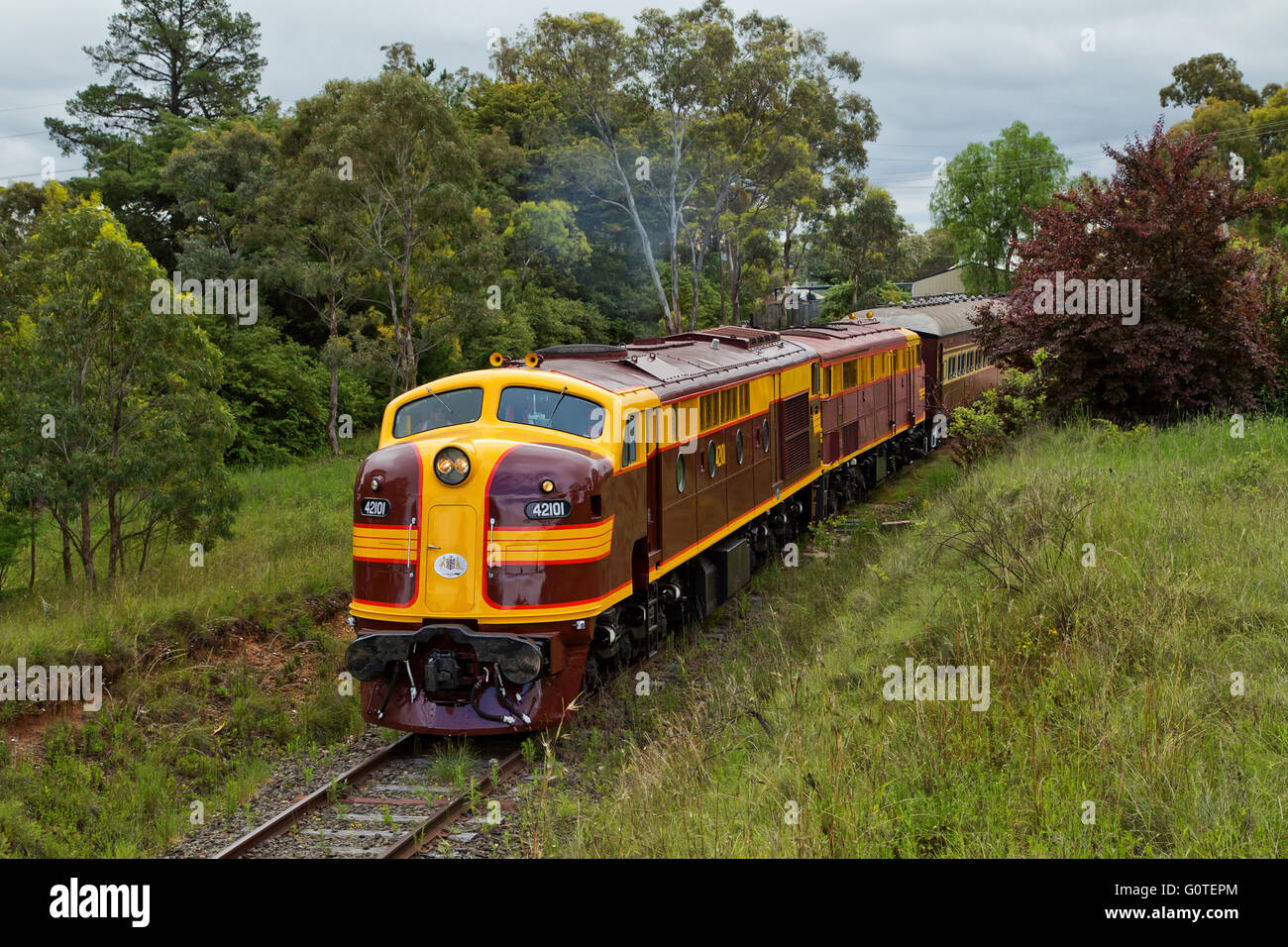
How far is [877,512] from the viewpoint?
23281mm

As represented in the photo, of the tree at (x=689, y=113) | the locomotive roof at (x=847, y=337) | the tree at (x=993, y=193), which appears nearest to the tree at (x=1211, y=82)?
the tree at (x=993, y=193)

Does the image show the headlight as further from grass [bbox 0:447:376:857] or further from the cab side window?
grass [bbox 0:447:376:857]

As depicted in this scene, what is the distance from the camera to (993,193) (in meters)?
74.6

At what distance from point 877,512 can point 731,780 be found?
51.6 feet

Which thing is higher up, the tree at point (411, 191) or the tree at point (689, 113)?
the tree at point (689, 113)

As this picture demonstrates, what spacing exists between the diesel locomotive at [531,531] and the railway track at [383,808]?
0.39 metres

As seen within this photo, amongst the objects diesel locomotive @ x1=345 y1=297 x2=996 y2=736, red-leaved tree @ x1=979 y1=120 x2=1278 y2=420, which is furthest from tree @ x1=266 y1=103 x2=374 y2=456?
red-leaved tree @ x1=979 y1=120 x2=1278 y2=420

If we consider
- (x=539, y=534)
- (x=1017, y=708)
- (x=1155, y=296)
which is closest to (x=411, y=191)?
(x=1155, y=296)

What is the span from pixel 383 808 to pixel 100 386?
884 cm

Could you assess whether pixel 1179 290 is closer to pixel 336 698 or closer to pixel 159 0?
pixel 336 698

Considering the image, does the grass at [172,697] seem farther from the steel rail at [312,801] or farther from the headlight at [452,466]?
the headlight at [452,466]

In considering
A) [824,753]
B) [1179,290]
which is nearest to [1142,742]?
[824,753]

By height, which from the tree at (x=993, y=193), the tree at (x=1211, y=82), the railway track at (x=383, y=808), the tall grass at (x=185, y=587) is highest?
the tree at (x=1211, y=82)

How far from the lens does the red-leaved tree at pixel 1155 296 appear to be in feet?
59.2
